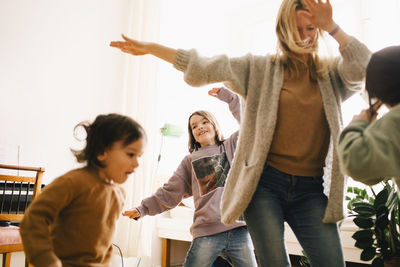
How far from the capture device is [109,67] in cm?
404

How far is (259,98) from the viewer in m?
1.16

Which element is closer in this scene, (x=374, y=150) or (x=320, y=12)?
(x=374, y=150)

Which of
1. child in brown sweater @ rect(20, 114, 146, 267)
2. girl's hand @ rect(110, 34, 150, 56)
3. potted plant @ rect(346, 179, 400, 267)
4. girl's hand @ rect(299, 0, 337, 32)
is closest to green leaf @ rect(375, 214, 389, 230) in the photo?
potted plant @ rect(346, 179, 400, 267)

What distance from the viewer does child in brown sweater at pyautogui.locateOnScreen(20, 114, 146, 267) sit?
2.94ft

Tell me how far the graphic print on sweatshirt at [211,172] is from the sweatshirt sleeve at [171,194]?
0.09 m

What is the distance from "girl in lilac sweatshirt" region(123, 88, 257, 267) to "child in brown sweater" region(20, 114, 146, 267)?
55cm

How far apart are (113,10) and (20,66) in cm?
134

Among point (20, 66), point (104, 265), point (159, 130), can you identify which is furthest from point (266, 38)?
point (104, 265)

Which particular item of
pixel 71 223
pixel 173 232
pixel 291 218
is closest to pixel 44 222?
pixel 71 223

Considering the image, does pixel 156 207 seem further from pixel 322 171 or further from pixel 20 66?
pixel 20 66

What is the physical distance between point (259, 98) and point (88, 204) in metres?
0.63

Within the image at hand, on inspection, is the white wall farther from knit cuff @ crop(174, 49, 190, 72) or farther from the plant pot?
the plant pot

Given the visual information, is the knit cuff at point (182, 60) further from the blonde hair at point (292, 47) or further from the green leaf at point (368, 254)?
the green leaf at point (368, 254)

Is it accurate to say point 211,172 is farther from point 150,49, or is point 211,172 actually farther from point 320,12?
point 320,12
